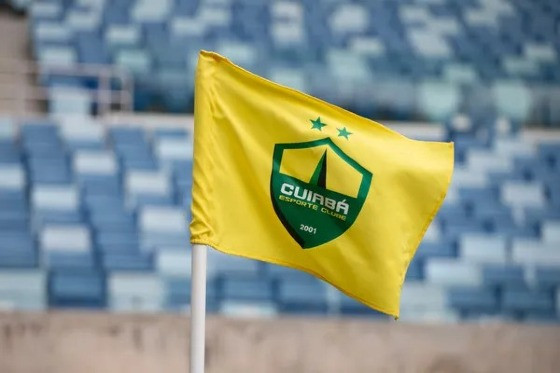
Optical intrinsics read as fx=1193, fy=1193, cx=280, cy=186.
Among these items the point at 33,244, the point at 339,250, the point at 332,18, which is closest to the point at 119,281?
the point at 33,244

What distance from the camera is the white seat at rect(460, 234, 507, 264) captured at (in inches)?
427

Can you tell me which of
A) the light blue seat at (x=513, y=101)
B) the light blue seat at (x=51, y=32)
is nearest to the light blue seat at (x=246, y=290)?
the light blue seat at (x=51, y=32)

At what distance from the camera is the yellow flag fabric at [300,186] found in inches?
189

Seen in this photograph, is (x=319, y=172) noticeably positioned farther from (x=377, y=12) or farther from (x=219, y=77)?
(x=377, y=12)

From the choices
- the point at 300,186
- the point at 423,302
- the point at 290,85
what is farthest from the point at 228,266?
the point at 300,186

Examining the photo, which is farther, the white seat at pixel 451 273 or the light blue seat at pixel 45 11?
the light blue seat at pixel 45 11

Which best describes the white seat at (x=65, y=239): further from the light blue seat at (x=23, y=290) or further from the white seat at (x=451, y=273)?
the white seat at (x=451, y=273)

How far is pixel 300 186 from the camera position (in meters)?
4.84

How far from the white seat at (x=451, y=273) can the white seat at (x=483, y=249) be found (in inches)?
7.9

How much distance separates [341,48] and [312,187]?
9.86 meters

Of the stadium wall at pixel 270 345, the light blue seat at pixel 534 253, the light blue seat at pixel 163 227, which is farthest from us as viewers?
the light blue seat at pixel 534 253

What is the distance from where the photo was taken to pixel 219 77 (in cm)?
481

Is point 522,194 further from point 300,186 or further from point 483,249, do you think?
point 300,186

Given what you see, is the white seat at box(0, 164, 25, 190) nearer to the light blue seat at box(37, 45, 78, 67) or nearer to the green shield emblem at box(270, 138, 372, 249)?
the light blue seat at box(37, 45, 78, 67)
